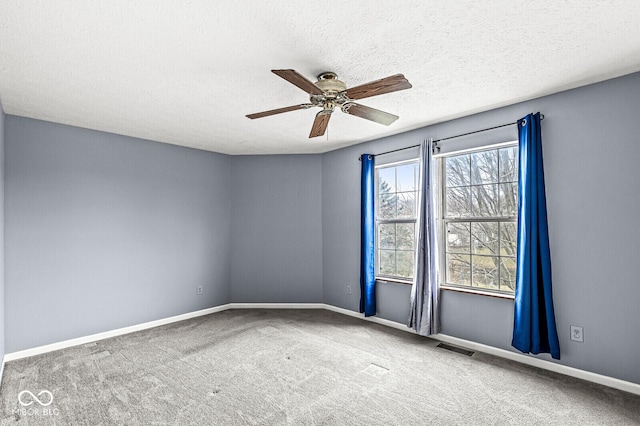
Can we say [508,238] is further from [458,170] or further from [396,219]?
[396,219]

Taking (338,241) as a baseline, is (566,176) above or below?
above

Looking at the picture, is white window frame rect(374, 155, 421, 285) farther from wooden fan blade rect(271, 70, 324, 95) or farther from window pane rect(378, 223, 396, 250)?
wooden fan blade rect(271, 70, 324, 95)

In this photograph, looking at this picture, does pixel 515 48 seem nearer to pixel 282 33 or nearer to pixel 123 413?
pixel 282 33

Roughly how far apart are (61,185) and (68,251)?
740 mm

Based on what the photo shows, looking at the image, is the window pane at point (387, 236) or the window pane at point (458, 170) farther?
the window pane at point (387, 236)

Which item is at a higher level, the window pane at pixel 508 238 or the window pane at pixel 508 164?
the window pane at pixel 508 164

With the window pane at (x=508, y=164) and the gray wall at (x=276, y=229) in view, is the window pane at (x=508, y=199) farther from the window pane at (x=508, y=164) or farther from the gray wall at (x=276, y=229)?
the gray wall at (x=276, y=229)

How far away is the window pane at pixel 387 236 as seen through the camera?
4613mm

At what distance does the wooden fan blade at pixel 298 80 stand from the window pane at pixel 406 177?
231cm

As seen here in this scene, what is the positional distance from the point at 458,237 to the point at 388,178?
1.28m

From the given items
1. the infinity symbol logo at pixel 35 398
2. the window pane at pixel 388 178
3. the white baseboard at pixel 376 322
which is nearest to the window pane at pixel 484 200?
the window pane at pixel 388 178

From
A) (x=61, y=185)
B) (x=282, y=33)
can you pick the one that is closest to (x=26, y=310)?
(x=61, y=185)

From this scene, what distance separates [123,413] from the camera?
2.41 meters

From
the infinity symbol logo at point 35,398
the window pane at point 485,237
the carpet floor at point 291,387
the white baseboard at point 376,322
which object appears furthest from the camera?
the window pane at point 485,237
